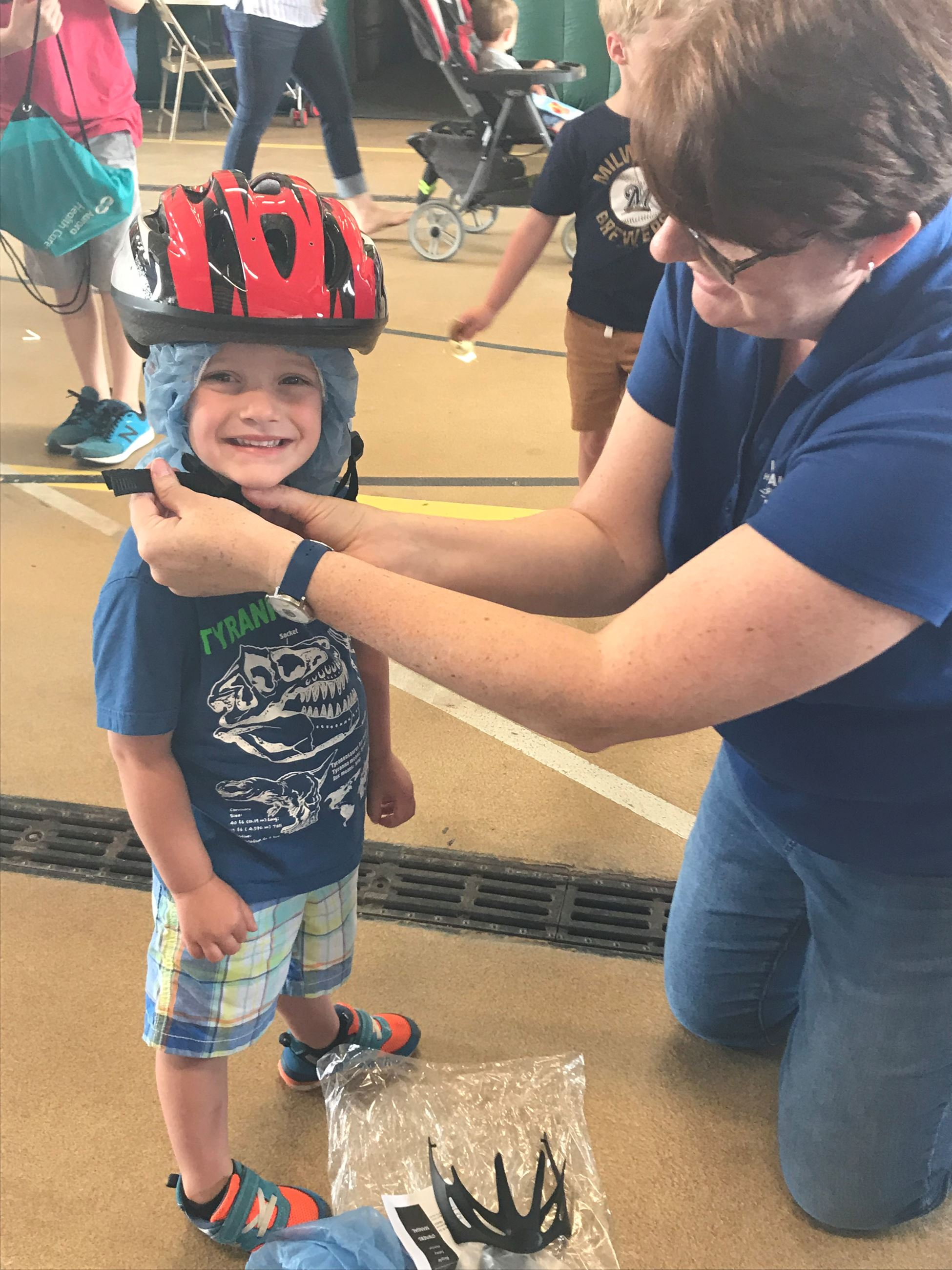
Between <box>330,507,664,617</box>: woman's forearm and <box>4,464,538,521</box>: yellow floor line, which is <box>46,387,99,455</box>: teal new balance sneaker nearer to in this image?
<box>4,464,538,521</box>: yellow floor line

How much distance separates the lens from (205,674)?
126cm

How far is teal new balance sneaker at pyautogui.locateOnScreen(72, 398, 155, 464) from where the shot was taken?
3877mm

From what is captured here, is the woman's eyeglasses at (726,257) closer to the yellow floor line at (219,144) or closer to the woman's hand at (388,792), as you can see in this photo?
the woman's hand at (388,792)

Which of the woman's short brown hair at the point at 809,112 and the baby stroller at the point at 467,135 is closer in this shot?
the woman's short brown hair at the point at 809,112

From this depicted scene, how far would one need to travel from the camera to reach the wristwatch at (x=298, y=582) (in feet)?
3.85

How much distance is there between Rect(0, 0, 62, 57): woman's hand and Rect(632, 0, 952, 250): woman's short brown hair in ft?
9.79

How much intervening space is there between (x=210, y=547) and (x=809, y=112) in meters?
0.73

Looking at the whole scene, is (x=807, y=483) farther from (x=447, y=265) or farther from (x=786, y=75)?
(x=447, y=265)

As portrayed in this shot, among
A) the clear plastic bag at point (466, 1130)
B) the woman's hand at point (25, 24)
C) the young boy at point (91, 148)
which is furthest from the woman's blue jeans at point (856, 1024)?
the woman's hand at point (25, 24)

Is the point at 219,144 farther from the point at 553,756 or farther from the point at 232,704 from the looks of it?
the point at 232,704

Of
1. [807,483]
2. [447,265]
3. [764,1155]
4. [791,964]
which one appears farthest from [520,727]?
[447,265]

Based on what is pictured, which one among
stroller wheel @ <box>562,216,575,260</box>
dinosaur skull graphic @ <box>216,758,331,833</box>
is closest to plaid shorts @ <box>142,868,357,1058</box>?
dinosaur skull graphic @ <box>216,758,331,833</box>

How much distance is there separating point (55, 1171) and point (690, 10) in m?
1.78

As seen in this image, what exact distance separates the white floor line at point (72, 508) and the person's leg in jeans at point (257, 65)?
6.50 feet
